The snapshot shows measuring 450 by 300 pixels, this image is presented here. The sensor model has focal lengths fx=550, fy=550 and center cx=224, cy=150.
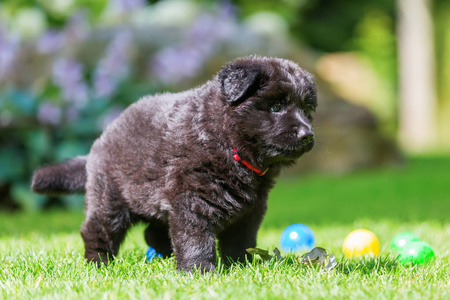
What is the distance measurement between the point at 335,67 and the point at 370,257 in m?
12.3

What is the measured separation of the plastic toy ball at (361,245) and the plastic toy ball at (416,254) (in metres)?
0.32

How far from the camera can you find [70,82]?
7238 mm

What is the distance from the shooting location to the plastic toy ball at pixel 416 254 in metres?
3.64

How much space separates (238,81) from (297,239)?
1.66m

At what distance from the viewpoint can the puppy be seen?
319cm

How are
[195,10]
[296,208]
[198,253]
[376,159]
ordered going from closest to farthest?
1. [198,253]
2. [296,208]
3. [195,10]
4. [376,159]

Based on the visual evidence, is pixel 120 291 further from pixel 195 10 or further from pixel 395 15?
pixel 395 15

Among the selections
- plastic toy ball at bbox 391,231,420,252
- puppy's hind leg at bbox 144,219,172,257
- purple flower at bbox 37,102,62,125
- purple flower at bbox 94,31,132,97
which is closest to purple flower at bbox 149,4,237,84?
purple flower at bbox 94,31,132,97

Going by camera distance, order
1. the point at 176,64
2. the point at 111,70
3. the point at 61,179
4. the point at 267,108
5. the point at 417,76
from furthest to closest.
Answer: the point at 417,76 → the point at 176,64 → the point at 111,70 → the point at 61,179 → the point at 267,108

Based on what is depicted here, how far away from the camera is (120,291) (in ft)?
9.12

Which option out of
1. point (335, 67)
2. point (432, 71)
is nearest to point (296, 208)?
point (335, 67)

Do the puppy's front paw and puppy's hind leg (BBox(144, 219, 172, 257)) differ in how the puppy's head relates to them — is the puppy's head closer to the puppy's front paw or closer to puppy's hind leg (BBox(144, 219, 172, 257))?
the puppy's front paw

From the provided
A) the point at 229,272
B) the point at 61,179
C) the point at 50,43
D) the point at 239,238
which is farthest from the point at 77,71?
the point at 229,272

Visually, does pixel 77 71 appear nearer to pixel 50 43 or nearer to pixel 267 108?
pixel 50 43
